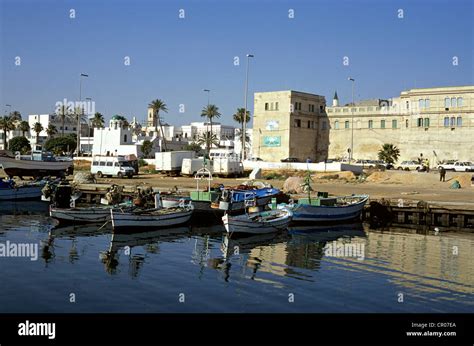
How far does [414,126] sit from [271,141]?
2267 centimetres

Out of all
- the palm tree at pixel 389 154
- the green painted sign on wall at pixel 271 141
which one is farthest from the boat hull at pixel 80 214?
the green painted sign on wall at pixel 271 141

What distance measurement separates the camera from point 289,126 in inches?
3519

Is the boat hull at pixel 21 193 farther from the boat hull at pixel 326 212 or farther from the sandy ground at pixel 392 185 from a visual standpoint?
the boat hull at pixel 326 212

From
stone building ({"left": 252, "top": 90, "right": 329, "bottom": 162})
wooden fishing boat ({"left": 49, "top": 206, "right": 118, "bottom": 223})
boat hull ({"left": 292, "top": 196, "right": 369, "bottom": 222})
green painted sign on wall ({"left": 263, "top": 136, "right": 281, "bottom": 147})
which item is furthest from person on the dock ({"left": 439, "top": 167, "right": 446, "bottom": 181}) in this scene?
wooden fishing boat ({"left": 49, "top": 206, "right": 118, "bottom": 223})

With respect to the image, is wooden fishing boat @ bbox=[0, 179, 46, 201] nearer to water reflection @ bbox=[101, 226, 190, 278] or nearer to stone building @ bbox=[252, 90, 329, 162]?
water reflection @ bbox=[101, 226, 190, 278]

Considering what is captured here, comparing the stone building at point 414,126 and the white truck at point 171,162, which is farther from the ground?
the stone building at point 414,126

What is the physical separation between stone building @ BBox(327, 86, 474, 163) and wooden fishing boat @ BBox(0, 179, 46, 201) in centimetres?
5357

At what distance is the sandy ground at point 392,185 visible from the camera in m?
44.3

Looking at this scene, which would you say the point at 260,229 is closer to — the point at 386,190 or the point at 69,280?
the point at 69,280

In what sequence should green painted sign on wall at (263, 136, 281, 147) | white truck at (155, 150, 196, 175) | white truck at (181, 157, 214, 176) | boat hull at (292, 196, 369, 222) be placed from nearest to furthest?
boat hull at (292, 196, 369, 222), white truck at (181, 157, 214, 176), white truck at (155, 150, 196, 175), green painted sign on wall at (263, 136, 281, 147)

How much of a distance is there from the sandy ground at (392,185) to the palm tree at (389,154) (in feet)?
58.5

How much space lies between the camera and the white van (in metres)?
63.8
